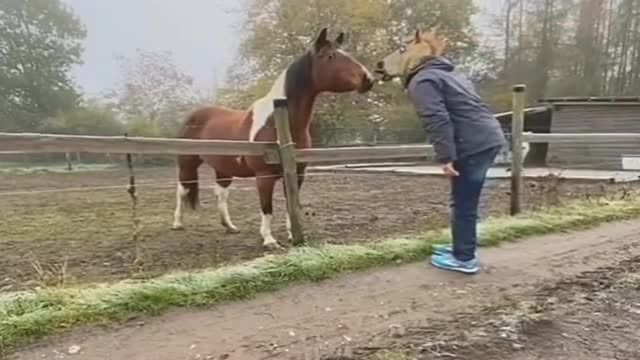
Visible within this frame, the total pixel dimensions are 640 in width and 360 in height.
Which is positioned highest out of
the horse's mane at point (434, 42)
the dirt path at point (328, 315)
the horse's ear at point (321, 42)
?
the horse's ear at point (321, 42)

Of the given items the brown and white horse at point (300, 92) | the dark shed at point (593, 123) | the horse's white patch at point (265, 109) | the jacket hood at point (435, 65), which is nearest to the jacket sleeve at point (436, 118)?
the jacket hood at point (435, 65)

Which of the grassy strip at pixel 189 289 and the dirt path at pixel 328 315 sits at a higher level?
the grassy strip at pixel 189 289

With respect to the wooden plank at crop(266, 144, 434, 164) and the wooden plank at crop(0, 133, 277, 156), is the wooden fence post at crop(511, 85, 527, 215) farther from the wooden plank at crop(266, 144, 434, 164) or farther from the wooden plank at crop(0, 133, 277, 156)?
the wooden plank at crop(0, 133, 277, 156)

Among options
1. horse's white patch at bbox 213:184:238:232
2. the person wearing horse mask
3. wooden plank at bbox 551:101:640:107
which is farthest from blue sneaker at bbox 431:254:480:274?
wooden plank at bbox 551:101:640:107

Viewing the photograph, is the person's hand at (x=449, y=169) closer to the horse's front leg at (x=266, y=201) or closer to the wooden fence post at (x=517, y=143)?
the horse's front leg at (x=266, y=201)

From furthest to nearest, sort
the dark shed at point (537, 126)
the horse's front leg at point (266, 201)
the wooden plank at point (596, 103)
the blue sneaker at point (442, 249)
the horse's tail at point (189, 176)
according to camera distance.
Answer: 1. the dark shed at point (537, 126)
2. the wooden plank at point (596, 103)
3. the horse's tail at point (189, 176)
4. the horse's front leg at point (266, 201)
5. the blue sneaker at point (442, 249)

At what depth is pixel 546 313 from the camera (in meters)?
3.10

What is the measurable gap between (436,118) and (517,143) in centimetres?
300

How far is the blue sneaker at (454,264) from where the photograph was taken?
3883 millimetres

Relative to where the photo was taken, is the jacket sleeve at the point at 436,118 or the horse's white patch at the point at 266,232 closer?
the jacket sleeve at the point at 436,118

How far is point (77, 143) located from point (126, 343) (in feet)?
4.28

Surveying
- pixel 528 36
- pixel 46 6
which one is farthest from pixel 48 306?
pixel 46 6

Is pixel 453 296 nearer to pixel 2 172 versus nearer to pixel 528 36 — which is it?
pixel 2 172

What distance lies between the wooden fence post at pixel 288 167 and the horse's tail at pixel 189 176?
7.91 ft
